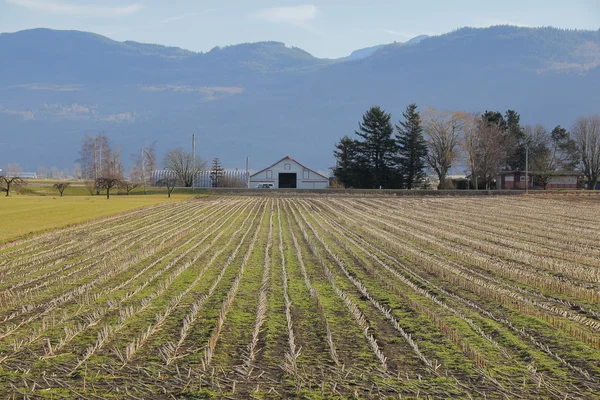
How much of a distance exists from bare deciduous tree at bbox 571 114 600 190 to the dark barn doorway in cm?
4661

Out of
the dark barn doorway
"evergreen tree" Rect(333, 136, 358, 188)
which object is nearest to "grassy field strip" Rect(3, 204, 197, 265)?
"evergreen tree" Rect(333, 136, 358, 188)

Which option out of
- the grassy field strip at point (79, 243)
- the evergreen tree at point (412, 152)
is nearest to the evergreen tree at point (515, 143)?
the evergreen tree at point (412, 152)

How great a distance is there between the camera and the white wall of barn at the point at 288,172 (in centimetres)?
10612

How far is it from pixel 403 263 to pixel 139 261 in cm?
735

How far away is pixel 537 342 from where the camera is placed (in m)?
8.89

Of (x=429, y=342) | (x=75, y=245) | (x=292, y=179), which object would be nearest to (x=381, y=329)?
(x=429, y=342)

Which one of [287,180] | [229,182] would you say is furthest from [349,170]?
[229,182]

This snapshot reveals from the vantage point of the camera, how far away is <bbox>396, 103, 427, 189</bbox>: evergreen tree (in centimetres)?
8700

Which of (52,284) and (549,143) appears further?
(549,143)

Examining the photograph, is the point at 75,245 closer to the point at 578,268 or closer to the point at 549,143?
the point at 578,268

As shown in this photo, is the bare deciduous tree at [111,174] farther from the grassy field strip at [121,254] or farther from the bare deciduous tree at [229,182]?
the grassy field strip at [121,254]

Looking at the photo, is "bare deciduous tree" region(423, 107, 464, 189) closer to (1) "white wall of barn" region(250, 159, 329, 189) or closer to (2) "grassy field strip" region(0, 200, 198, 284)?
(1) "white wall of barn" region(250, 159, 329, 189)

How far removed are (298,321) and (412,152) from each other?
260 feet

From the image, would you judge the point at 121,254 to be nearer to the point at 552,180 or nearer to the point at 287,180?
the point at 552,180
